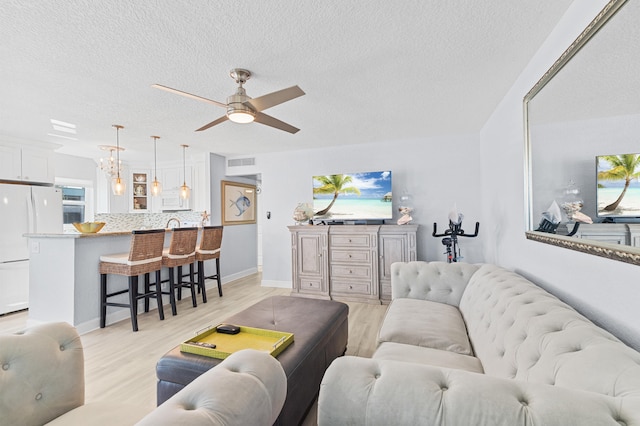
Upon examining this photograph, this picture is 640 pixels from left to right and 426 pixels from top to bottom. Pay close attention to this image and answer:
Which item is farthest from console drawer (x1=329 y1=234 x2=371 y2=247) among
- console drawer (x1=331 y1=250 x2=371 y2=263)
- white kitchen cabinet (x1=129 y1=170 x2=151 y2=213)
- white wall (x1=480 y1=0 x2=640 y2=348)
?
white kitchen cabinet (x1=129 y1=170 x2=151 y2=213)

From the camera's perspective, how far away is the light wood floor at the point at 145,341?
2084 mm

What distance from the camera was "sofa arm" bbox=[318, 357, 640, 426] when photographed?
27.3 inches

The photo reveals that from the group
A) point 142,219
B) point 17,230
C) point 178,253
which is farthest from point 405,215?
point 142,219

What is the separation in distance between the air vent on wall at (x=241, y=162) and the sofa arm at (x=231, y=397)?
4.82 meters

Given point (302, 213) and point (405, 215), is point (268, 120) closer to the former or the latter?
point (302, 213)

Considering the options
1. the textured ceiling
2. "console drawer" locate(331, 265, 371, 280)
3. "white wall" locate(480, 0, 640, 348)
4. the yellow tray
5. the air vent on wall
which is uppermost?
the textured ceiling

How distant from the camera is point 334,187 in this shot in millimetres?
4598

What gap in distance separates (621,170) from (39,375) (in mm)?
2314

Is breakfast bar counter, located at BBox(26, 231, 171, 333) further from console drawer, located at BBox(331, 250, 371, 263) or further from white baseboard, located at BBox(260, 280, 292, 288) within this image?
console drawer, located at BBox(331, 250, 371, 263)

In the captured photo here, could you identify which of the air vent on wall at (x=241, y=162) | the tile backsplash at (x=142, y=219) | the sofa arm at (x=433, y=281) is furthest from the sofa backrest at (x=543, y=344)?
the tile backsplash at (x=142, y=219)

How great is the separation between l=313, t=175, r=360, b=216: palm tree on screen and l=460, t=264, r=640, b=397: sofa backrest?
2.80m

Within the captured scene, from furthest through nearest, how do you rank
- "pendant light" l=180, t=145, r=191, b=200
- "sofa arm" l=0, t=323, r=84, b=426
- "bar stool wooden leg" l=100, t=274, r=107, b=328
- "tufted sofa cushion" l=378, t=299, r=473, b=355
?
"pendant light" l=180, t=145, r=191, b=200
"bar stool wooden leg" l=100, t=274, r=107, b=328
"tufted sofa cushion" l=378, t=299, r=473, b=355
"sofa arm" l=0, t=323, r=84, b=426

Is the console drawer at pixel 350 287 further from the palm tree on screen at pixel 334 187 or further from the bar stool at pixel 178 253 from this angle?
the bar stool at pixel 178 253

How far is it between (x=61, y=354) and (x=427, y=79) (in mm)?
2873
